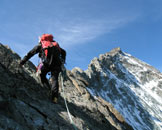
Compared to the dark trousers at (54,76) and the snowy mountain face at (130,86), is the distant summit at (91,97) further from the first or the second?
the dark trousers at (54,76)

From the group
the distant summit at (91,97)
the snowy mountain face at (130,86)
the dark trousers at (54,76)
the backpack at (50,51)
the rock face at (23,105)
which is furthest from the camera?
the snowy mountain face at (130,86)

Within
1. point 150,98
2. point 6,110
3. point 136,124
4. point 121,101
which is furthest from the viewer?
point 150,98

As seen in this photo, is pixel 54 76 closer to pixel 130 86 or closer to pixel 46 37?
pixel 46 37

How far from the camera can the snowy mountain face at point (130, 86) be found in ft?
330

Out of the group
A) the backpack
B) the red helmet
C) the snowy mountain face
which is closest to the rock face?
the backpack

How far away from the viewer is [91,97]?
11.9 meters

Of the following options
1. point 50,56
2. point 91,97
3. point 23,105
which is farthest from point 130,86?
point 23,105

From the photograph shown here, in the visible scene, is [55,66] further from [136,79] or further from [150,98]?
[136,79]

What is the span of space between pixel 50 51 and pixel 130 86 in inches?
5661

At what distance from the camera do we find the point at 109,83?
376 feet

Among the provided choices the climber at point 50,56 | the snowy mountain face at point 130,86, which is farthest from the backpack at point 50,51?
the snowy mountain face at point 130,86

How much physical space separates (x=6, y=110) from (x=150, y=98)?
145 m

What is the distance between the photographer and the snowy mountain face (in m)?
101

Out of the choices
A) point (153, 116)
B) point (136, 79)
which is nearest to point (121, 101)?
point (153, 116)
